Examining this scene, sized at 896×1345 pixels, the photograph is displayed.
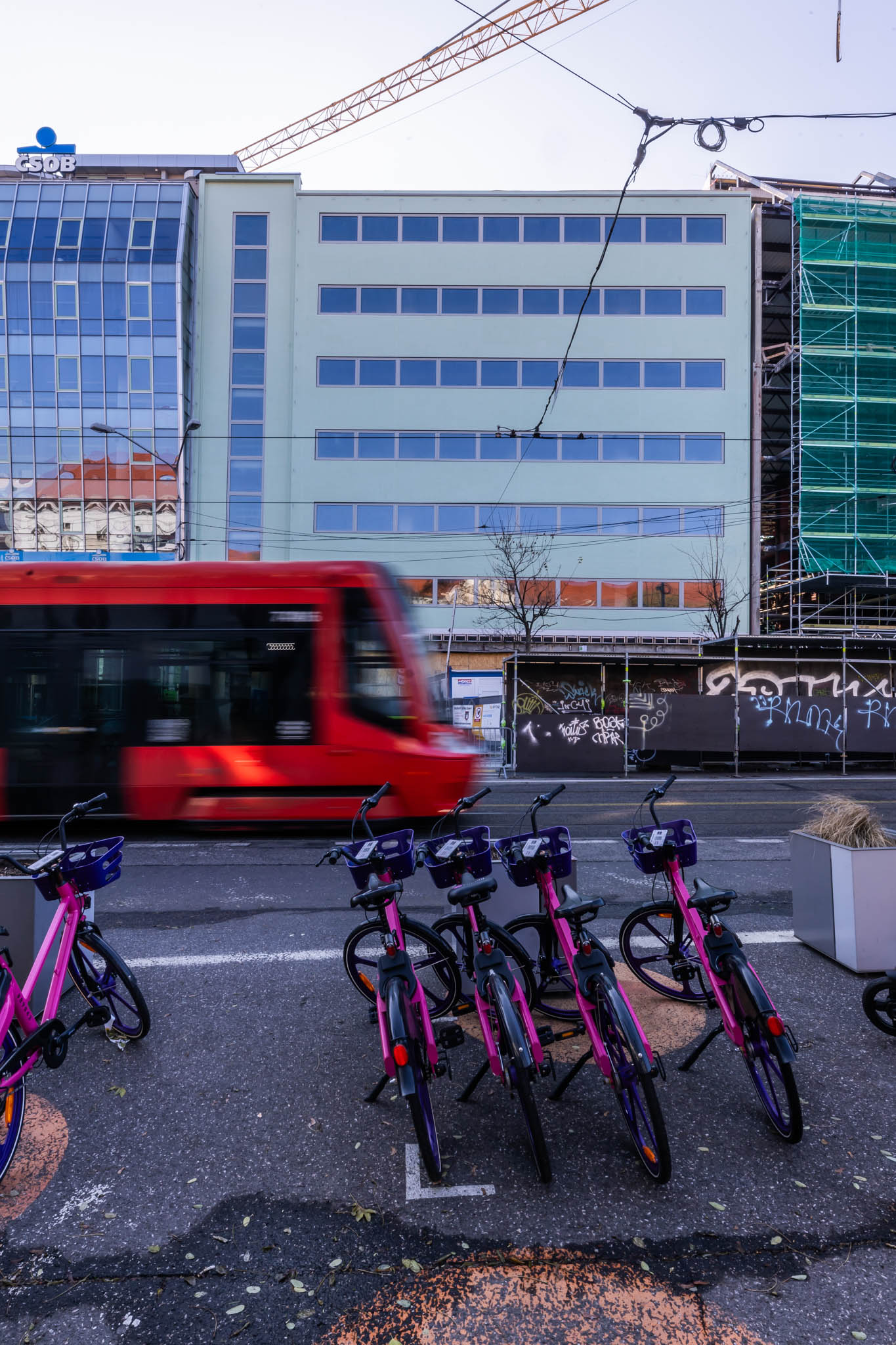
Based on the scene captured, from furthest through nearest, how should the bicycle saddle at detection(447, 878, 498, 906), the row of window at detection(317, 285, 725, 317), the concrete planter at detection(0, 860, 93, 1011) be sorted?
the row of window at detection(317, 285, 725, 317), the concrete planter at detection(0, 860, 93, 1011), the bicycle saddle at detection(447, 878, 498, 906)

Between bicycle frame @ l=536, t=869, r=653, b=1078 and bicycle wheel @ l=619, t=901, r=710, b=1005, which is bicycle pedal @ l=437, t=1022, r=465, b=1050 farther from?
bicycle wheel @ l=619, t=901, r=710, b=1005

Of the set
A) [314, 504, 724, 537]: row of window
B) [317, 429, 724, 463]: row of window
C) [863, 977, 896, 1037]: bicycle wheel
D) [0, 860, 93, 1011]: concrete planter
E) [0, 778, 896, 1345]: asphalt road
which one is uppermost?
[317, 429, 724, 463]: row of window

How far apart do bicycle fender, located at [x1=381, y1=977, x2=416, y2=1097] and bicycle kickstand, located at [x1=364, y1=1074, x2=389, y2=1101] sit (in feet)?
1.61

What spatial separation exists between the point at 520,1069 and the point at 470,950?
1044 mm

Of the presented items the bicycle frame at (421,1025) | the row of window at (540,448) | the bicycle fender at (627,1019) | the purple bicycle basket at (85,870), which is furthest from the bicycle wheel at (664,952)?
the row of window at (540,448)

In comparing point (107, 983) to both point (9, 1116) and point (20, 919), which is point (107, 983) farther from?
point (9, 1116)

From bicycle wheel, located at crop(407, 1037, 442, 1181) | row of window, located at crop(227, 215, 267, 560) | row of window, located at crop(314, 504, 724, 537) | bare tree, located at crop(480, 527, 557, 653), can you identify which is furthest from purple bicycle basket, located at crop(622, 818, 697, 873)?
row of window, located at crop(227, 215, 267, 560)

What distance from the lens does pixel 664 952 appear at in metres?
4.72

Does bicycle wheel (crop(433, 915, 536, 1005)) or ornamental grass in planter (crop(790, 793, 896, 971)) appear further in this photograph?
ornamental grass in planter (crop(790, 793, 896, 971))

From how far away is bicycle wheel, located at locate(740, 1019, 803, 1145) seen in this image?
3.09 meters

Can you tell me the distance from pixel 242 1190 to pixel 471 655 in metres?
27.6

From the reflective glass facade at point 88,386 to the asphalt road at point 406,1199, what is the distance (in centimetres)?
3102

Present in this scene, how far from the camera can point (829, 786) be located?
51.3 ft

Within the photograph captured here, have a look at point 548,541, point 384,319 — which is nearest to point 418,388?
point 384,319
